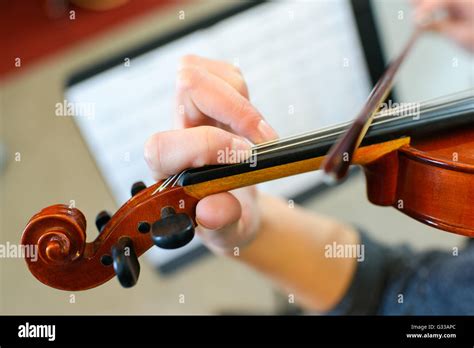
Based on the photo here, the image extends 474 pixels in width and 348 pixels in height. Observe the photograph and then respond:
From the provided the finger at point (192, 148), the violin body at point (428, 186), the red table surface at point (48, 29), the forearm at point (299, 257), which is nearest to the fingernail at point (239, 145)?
the finger at point (192, 148)

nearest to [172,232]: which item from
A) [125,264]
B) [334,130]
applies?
[125,264]

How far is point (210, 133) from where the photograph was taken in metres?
0.43

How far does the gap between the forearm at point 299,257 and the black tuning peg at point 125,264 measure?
0.24m

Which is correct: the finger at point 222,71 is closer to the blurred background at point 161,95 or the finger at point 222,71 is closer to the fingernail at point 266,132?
the fingernail at point 266,132

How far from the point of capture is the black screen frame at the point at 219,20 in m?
0.88

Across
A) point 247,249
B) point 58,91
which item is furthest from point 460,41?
point 58,91

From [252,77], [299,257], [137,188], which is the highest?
[252,77]

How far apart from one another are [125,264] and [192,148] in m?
0.10

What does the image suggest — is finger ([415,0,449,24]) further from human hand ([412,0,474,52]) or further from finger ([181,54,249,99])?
finger ([181,54,249,99])

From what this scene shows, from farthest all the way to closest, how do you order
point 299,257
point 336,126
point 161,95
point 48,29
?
point 48,29, point 161,95, point 299,257, point 336,126

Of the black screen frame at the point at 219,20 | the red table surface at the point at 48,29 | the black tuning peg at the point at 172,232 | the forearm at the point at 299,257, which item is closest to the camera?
the black tuning peg at the point at 172,232

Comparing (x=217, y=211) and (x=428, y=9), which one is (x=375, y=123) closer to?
(x=217, y=211)
